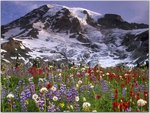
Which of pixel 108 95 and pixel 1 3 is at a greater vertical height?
pixel 1 3

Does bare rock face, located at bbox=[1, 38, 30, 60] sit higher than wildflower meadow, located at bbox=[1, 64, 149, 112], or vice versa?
wildflower meadow, located at bbox=[1, 64, 149, 112]

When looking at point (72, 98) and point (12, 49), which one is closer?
point (72, 98)

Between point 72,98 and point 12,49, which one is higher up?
Result: point 72,98

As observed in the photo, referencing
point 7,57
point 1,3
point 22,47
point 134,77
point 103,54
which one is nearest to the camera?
point 1,3

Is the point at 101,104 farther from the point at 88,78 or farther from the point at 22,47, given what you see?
the point at 22,47

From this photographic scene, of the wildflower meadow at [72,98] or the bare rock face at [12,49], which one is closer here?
the wildflower meadow at [72,98]

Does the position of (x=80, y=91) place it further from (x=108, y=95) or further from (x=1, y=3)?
(x=1, y=3)

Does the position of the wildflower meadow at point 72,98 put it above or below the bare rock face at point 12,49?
above

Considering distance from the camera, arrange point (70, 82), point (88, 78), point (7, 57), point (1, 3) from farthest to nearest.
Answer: point (7, 57)
point (88, 78)
point (70, 82)
point (1, 3)

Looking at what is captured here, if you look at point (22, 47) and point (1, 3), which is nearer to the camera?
point (1, 3)

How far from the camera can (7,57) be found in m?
132

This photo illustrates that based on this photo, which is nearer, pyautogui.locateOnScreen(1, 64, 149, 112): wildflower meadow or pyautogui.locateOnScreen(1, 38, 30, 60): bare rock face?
pyautogui.locateOnScreen(1, 64, 149, 112): wildflower meadow

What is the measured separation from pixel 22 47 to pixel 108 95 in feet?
527

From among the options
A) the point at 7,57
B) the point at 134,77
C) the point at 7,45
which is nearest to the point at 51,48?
the point at 7,45
